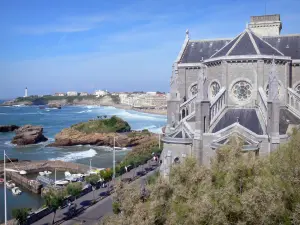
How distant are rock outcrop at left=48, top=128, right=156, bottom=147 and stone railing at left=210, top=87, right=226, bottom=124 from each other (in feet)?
156

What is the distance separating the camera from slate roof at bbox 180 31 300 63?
2825 centimetres

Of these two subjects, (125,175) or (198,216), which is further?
(125,175)

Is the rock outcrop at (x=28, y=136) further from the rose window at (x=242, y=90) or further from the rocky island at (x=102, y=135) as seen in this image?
the rose window at (x=242, y=90)

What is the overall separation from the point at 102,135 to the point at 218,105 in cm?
5649

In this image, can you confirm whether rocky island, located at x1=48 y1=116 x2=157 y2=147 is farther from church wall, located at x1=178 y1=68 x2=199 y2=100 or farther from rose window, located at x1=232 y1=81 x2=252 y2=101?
rose window, located at x1=232 y1=81 x2=252 y2=101

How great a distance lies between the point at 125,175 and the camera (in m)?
37.1

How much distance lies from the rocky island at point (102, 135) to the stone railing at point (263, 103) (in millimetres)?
47999

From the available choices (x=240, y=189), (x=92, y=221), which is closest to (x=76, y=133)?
(x=92, y=221)

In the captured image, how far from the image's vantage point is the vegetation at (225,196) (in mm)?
9688

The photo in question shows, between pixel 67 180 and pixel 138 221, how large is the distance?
32801 mm

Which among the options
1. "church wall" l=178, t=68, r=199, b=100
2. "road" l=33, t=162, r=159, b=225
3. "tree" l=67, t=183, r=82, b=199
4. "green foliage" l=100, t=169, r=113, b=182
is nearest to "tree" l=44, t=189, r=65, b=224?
"road" l=33, t=162, r=159, b=225

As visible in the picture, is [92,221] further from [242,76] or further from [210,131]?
[242,76]

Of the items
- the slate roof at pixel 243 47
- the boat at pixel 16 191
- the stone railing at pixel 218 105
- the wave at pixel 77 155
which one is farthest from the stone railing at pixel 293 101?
the wave at pixel 77 155

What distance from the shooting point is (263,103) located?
25797 mm
